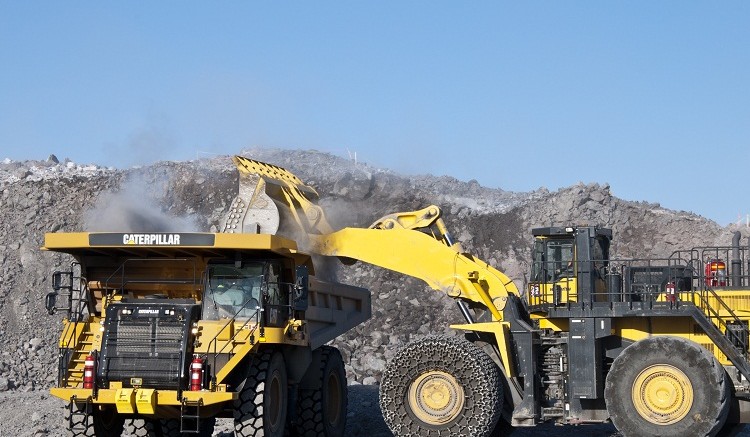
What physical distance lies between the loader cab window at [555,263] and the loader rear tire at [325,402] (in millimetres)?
3398

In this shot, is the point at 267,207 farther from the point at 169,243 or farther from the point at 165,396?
the point at 165,396

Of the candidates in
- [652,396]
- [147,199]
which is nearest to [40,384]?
[147,199]

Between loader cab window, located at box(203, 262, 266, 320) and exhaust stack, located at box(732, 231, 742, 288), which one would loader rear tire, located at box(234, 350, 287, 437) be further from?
exhaust stack, located at box(732, 231, 742, 288)

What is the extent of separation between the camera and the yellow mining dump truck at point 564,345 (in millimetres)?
14586

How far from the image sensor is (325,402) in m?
16.7

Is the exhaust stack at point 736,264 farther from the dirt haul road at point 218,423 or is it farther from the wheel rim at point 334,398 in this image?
the wheel rim at point 334,398

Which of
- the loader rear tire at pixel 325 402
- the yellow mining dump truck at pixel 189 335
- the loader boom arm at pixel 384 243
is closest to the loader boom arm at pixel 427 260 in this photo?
the loader boom arm at pixel 384 243

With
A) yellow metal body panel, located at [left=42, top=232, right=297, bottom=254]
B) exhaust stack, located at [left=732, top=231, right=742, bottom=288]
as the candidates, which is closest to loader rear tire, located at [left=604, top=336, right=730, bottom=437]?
exhaust stack, located at [left=732, top=231, right=742, bottom=288]

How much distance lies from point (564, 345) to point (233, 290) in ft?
15.2

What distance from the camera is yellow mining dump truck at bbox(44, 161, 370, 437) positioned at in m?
13.9

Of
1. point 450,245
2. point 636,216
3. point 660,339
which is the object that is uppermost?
point 636,216

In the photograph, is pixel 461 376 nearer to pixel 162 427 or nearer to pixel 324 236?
pixel 324 236

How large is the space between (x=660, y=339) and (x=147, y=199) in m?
26.0

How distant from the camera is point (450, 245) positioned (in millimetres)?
17375
